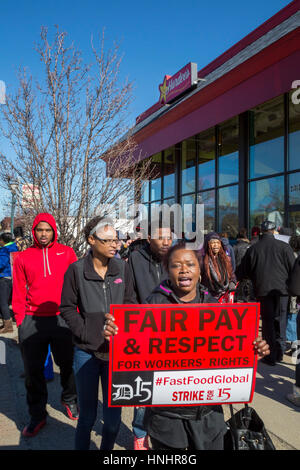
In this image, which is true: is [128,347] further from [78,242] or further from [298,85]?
[298,85]

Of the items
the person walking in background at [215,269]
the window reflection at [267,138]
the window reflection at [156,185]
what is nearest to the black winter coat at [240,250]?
the person walking in background at [215,269]

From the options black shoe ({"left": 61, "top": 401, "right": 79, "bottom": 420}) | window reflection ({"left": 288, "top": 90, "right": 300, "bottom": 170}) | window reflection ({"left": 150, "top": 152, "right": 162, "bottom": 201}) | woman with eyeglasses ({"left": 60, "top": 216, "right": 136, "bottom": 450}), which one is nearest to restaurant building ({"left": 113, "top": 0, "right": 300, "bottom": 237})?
window reflection ({"left": 288, "top": 90, "right": 300, "bottom": 170})

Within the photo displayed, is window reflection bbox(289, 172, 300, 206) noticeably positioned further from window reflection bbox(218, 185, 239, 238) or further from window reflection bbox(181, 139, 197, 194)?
window reflection bbox(181, 139, 197, 194)

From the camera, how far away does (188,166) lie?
15641 millimetres

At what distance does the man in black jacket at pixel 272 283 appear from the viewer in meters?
5.41

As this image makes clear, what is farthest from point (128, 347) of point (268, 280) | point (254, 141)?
point (254, 141)

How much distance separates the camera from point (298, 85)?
8930 millimetres

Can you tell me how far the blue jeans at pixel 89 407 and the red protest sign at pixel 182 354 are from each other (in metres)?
0.38

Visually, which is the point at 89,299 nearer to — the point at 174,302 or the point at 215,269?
the point at 174,302

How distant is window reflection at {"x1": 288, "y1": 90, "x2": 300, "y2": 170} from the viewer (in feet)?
34.0

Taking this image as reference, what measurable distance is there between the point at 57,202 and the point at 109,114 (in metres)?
1.55

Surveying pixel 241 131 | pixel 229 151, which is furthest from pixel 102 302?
pixel 229 151

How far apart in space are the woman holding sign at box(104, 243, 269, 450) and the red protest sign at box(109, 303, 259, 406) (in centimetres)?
6

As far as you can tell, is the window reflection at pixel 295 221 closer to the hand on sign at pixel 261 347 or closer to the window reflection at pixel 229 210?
the window reflection at pixel 229 210
